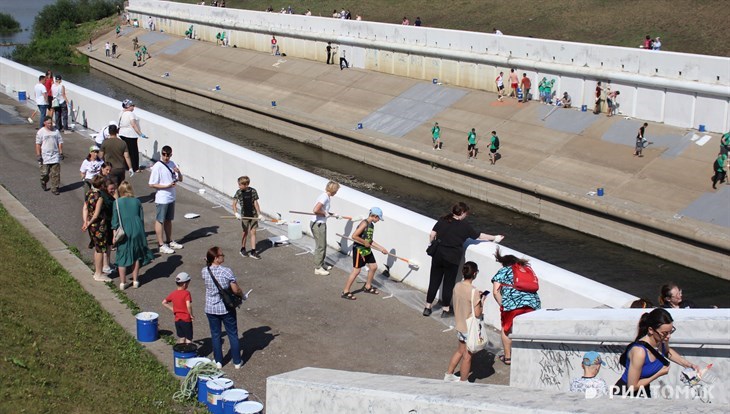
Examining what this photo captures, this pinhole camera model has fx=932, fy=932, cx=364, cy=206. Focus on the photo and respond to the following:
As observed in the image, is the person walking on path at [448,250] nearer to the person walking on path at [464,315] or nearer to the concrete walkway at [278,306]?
the concrete walkway at [278,306]

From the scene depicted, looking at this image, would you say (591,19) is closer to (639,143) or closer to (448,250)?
(639,143)

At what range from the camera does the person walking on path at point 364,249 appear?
1081cm

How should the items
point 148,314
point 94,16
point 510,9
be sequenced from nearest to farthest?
point 148,314, point 510,9, point 94,16

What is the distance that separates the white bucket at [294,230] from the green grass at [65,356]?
3.17m

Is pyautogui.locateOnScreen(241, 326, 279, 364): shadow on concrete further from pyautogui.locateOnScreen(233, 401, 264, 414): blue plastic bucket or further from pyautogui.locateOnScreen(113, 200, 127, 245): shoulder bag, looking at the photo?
pyautogui.locateOnScreen(113, 200, 127, 245): shoulder bag

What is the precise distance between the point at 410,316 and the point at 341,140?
25482mm

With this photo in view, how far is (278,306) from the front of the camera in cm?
1066

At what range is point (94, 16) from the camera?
7494cm

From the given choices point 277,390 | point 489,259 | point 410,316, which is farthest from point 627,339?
point 410,316

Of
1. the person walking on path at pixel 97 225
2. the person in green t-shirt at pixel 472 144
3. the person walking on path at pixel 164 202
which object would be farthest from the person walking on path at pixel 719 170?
the person walking on path at pixel 97 225

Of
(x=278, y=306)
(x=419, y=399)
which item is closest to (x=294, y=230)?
(x=278, y=306)

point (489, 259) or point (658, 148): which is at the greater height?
point (489, 259)

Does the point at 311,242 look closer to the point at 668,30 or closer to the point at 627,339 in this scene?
the point at 627,339

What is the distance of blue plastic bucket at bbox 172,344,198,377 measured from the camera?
8641 mm
